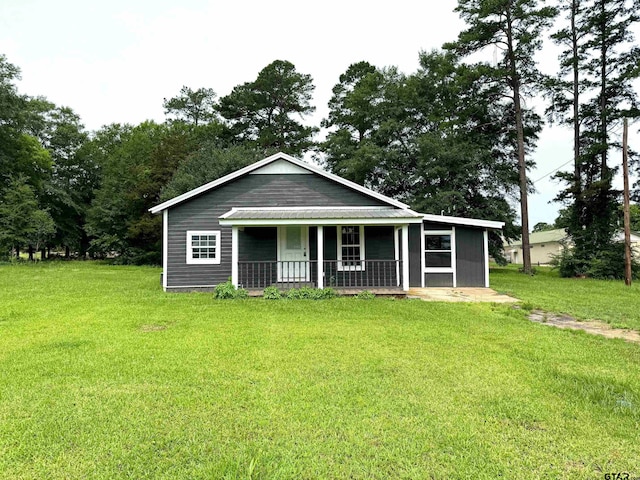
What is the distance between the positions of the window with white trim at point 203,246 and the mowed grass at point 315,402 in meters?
5.24

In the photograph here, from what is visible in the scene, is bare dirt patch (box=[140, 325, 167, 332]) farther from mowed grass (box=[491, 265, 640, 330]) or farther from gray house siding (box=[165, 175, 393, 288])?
mowed grass (box=[491, 265, 640, 330])

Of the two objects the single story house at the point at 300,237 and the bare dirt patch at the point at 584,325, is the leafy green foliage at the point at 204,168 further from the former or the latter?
the bare dirt patch at the point at 584,325

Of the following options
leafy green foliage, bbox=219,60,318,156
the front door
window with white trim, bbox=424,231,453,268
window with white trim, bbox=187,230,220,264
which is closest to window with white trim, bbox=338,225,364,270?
the front door

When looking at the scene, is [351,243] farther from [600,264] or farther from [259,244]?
[600,264]

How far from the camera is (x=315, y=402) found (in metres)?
3.23

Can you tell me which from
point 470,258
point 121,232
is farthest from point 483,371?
point 121,232

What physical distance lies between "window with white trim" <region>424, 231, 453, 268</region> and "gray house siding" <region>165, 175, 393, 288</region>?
2.25 m

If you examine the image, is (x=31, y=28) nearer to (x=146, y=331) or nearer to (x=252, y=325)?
(x=146, y=331)

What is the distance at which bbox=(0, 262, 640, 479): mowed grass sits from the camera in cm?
237

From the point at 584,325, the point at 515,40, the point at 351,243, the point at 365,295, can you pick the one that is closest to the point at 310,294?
the point at 365,295

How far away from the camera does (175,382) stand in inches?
145

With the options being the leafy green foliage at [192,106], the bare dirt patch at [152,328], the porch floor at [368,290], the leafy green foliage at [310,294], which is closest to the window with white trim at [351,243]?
the porch floor at [368,290]

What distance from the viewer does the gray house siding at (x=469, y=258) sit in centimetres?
1207

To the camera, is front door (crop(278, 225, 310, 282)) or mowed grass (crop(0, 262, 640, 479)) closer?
mowed grass (crop(0, 262, 640, 479))
